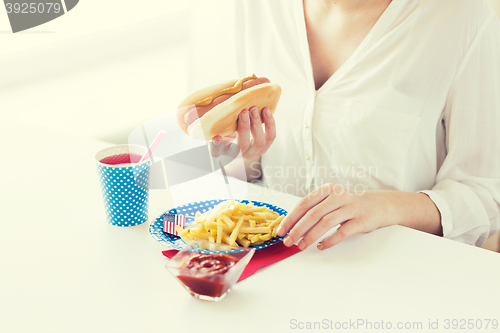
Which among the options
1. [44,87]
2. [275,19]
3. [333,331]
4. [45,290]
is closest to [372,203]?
[333,331]

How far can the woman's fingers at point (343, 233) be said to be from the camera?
90 cm

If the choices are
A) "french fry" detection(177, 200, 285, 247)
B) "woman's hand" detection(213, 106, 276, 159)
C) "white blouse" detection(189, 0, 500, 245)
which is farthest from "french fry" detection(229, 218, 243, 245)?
"white blouse" detection(189, 0, 500, 245)

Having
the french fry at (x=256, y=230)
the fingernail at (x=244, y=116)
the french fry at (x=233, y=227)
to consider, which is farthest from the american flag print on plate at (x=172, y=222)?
the fingernail at (x=244, y=116)

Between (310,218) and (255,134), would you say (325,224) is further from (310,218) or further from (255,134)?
(255,134)

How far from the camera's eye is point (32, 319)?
706 millimetres

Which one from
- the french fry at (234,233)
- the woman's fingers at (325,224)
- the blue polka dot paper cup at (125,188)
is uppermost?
the blue polka dot paper cup at (125,188)

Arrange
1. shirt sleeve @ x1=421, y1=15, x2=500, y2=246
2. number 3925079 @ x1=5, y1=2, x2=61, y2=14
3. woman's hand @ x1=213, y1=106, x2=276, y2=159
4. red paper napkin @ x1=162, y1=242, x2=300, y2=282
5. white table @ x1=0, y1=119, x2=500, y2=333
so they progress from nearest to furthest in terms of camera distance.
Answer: white table @ x1=0, y1=119, x2=500, y2=333
red paper napkin @ x1=162, y1=242, x2=300, y2=282
woman's hand @ x1=213, y1=106, x2=276, y2=159
shirt sleeve @ x1=421, y1=15, x2=500, y2=246
number 3925079 @ x1=5, y1=2, x2=61, y2=14

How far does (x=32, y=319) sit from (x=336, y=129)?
97 cm

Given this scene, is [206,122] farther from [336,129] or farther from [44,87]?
[44,87]

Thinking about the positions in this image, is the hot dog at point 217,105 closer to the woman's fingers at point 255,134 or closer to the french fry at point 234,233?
the woman's fingers at point 255,134

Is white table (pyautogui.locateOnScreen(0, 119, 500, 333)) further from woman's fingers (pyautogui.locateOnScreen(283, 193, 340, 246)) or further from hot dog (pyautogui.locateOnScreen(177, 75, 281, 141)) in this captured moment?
hot dog (pyautogui.locateOnScreen(177, 75, 281, 141))

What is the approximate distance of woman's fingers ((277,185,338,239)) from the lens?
0.90 m

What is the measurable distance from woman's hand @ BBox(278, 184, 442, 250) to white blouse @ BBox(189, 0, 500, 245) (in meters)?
0.17

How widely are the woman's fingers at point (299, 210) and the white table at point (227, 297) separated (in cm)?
6
